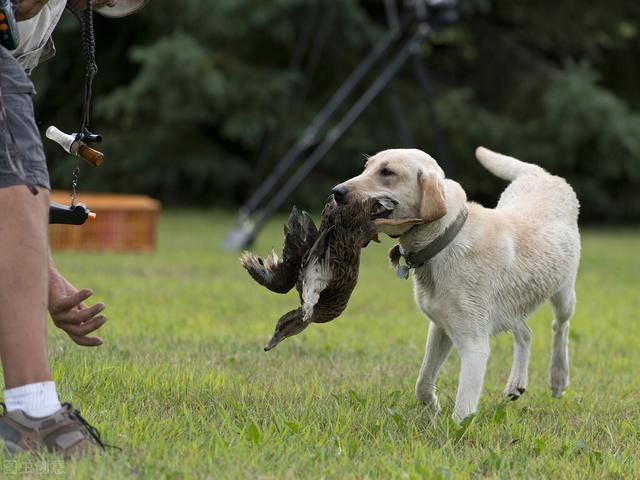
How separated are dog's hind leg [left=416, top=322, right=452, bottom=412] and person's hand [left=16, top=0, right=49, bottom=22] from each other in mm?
2228

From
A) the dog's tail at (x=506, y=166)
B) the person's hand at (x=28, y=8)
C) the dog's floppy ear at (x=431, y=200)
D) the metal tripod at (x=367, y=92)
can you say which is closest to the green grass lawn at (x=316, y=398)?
the dog's floppy ear at (x=431, y=200)

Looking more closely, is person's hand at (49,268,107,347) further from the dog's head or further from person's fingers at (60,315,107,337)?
the dog's head

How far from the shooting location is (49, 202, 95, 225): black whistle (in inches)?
139

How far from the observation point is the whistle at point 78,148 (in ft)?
11.5

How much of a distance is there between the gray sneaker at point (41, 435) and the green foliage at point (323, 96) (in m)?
15.6

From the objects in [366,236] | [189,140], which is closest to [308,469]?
[366,236]

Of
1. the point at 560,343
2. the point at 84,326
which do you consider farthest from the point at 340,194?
the point at 560,343

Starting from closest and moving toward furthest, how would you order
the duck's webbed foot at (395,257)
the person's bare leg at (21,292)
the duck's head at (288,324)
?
the person's bare leg at (21,292) → the duck's head at (288,324) → the duck's webbed foot at (395,257)

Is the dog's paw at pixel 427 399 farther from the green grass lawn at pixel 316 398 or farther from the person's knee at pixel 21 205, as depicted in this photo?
the person's knee at pixel 21 205

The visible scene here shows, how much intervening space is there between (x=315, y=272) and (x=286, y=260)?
138mm

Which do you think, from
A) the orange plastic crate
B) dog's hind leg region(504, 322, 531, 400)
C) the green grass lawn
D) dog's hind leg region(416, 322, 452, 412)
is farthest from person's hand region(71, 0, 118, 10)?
the orange plastic crate

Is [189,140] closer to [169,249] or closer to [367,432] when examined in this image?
[169,249]

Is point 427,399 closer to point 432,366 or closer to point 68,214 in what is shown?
point 432,366

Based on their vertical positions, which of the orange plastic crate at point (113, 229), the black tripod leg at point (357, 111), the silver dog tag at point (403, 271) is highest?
the silver dog tag at point (403, 271)
